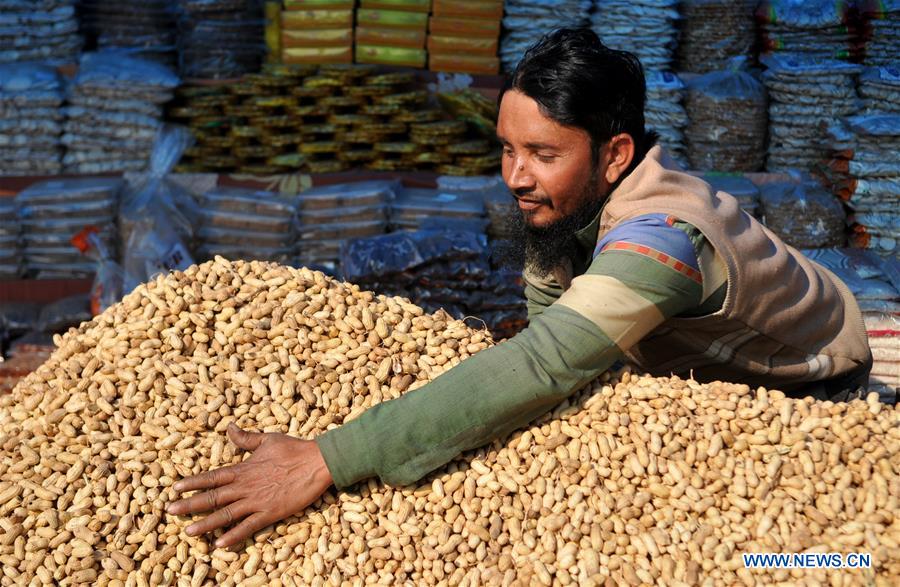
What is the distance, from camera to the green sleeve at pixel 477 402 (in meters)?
1.64

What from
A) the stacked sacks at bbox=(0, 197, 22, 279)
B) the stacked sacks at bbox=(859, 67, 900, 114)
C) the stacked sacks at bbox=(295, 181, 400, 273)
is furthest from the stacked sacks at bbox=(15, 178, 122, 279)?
the stacked sacks at bbox=(859, 67, 900, 114)

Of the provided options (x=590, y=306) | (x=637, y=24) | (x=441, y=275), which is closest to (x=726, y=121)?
(x=637, y=24)

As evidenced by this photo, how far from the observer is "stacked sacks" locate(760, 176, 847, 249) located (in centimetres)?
402

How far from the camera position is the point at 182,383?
71.7 inches

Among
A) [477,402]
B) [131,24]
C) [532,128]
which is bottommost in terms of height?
[131,24]

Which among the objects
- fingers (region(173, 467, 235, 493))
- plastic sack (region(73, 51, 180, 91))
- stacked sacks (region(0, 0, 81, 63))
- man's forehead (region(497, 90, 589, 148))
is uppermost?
man's forehead (region(497, 90, 589, 148))

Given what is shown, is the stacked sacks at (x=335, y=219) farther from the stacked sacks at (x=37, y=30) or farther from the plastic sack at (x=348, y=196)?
the stacked sacks at (x=37, y=30)

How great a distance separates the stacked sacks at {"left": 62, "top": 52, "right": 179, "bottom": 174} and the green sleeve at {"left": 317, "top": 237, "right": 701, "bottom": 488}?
3.14 m

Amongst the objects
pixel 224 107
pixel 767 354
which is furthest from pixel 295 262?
pixel 767 354

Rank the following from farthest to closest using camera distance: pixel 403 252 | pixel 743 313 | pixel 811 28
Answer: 1. pixel 811 28
2. pixel 403 252
3. pixel 743 313

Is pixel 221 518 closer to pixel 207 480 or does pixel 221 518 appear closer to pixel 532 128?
pixel 207 480

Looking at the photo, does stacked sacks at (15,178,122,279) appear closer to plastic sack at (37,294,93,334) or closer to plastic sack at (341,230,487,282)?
plastic sack at (37,294,93,334)

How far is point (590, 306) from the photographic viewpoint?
168 centimetres

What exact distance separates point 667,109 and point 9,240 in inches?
111
